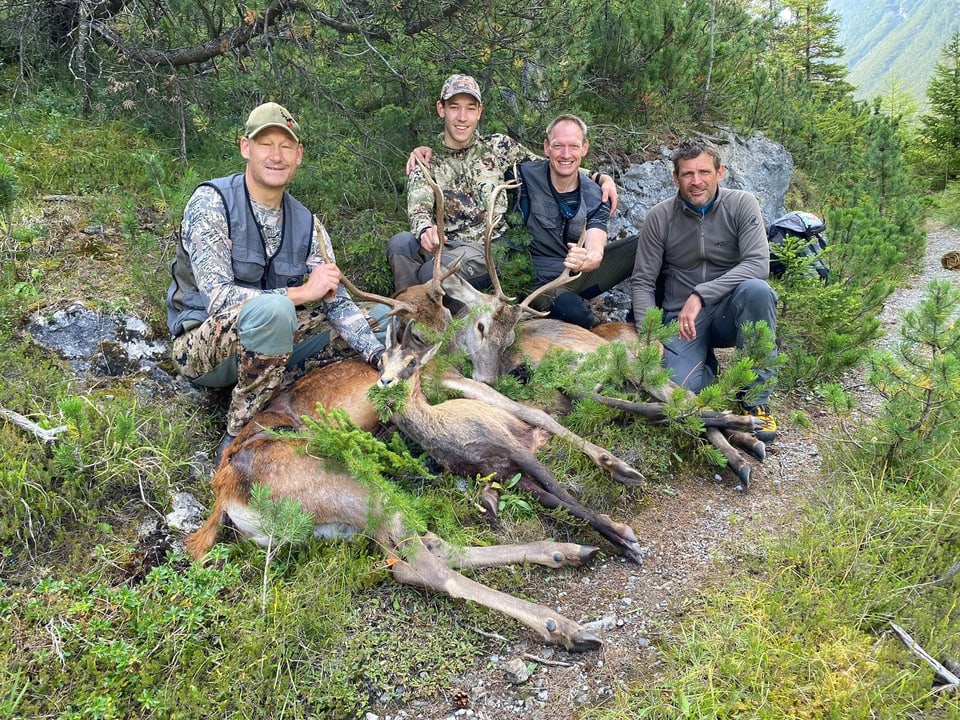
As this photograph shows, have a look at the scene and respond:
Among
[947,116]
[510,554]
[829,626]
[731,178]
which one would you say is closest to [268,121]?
[510,554]

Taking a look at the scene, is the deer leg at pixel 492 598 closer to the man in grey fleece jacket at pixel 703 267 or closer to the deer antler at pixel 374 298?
the deer antler at pixel 374 298

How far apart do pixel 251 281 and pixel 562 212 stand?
2.66 m

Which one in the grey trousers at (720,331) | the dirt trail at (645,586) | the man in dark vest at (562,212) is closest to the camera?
the dirt trail at (645,586)

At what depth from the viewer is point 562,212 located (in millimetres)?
5461

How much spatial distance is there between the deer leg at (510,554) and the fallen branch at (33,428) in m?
1.96

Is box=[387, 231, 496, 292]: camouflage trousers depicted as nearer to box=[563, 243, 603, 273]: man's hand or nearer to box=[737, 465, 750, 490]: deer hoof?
box=[563, 243, 603, 273]: man's hand

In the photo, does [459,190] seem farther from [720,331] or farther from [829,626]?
[829,626]

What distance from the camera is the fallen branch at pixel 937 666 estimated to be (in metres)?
2.38

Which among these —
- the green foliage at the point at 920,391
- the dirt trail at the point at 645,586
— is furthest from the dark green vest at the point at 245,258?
the green foliage at the point at 920,391

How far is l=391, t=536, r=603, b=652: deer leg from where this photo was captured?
2.79 m

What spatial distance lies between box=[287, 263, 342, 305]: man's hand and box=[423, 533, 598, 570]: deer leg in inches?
61.9

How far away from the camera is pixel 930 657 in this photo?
2480 mm

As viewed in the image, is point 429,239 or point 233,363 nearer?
point 233,363

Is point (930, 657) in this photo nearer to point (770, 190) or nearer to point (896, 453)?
point (896, 453)
